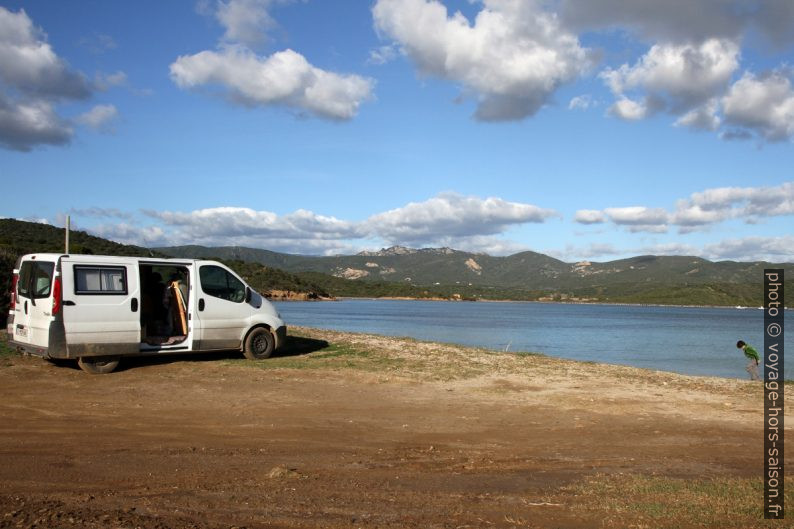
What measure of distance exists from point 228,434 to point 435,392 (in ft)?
15.6

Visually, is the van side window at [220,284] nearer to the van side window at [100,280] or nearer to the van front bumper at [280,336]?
the van front bumper at [280,336]

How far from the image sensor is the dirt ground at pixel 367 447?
539 cm

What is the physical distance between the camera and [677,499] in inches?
235

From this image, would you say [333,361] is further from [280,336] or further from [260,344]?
[260,344]

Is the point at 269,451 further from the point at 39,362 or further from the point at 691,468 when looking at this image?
the point at 39,362

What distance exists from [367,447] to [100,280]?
701 cm

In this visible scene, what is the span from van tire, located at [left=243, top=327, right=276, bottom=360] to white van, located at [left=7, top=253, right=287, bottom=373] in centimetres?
2

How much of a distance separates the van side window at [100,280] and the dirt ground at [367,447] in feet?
5.18

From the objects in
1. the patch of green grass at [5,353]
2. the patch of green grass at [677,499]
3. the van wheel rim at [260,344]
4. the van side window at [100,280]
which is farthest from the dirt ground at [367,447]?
the van side window at [100,280]

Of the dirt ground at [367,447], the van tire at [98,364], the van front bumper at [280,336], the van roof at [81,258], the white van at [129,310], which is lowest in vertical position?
the dirt ground at [367,447]

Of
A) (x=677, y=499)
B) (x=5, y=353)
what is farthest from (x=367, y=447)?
(x=5, y=353)

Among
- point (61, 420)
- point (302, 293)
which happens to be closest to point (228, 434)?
point (61, 420)

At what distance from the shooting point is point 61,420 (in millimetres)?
8609

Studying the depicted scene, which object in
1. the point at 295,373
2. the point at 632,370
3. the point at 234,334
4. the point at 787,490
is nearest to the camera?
the point at 787,490
